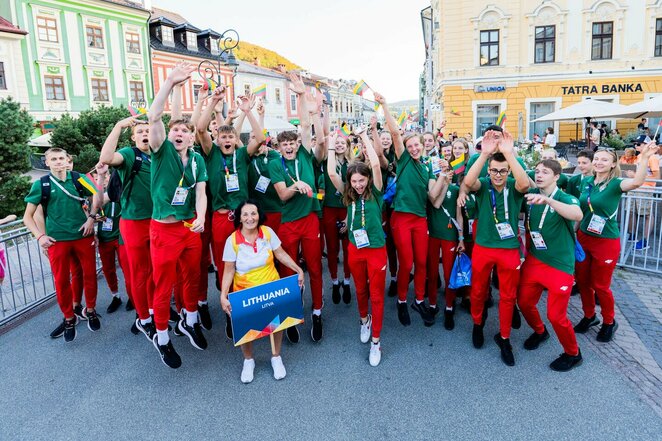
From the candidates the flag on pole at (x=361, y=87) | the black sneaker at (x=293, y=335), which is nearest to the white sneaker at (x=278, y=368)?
the black sneaker at (x=293, y=335)

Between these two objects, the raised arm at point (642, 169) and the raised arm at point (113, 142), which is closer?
the raised arm at point (113, 142)

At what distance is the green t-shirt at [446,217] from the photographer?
4625 mm

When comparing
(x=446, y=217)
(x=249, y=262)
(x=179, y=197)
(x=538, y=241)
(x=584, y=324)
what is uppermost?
(x=179, y=197)

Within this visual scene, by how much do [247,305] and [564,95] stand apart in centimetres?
2509

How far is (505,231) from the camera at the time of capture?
3805mm

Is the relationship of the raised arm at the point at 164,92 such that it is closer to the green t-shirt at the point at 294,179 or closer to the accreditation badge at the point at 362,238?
the green t-shirt at the point at 294,179

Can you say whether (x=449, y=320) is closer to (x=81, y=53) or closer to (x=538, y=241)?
(x=538, y=241)

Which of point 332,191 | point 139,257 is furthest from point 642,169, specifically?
point 139,257

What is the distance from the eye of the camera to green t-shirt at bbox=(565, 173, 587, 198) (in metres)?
4.75

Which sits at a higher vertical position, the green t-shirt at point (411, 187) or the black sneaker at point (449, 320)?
the green t-shirt at point (411, 187)

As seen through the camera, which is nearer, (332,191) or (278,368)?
(278,368)

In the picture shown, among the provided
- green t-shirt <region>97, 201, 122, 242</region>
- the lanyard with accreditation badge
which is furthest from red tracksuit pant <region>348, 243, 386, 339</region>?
green t-shirt <region>97, 201, 122, 242</region>

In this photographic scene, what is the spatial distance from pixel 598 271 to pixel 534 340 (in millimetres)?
946

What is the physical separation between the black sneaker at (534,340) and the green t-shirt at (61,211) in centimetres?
479
